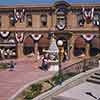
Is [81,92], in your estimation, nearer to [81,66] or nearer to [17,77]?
[81,66]

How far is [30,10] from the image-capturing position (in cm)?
5816

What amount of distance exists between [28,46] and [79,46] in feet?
23.8

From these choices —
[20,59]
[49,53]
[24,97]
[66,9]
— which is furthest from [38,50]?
[24,97]

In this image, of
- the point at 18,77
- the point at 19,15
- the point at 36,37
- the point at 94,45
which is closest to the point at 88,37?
the point at 94,45

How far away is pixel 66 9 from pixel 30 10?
510 cm

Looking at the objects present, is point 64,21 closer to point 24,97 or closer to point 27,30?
point 27,30

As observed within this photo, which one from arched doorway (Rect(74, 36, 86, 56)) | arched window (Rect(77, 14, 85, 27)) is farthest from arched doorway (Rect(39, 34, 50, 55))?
arched window (Rect(77, 14, 85, 27))

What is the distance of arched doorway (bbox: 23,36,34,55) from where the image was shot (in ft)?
191

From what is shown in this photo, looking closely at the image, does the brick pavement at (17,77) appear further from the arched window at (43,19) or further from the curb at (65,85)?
the arched window at (43,19)

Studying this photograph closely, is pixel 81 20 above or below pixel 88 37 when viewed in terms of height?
above

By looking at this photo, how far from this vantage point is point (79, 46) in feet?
184

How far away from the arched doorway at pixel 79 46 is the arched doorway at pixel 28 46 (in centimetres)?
622

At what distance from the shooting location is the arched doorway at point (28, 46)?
191 feet

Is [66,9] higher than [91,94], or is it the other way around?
[66,9]
